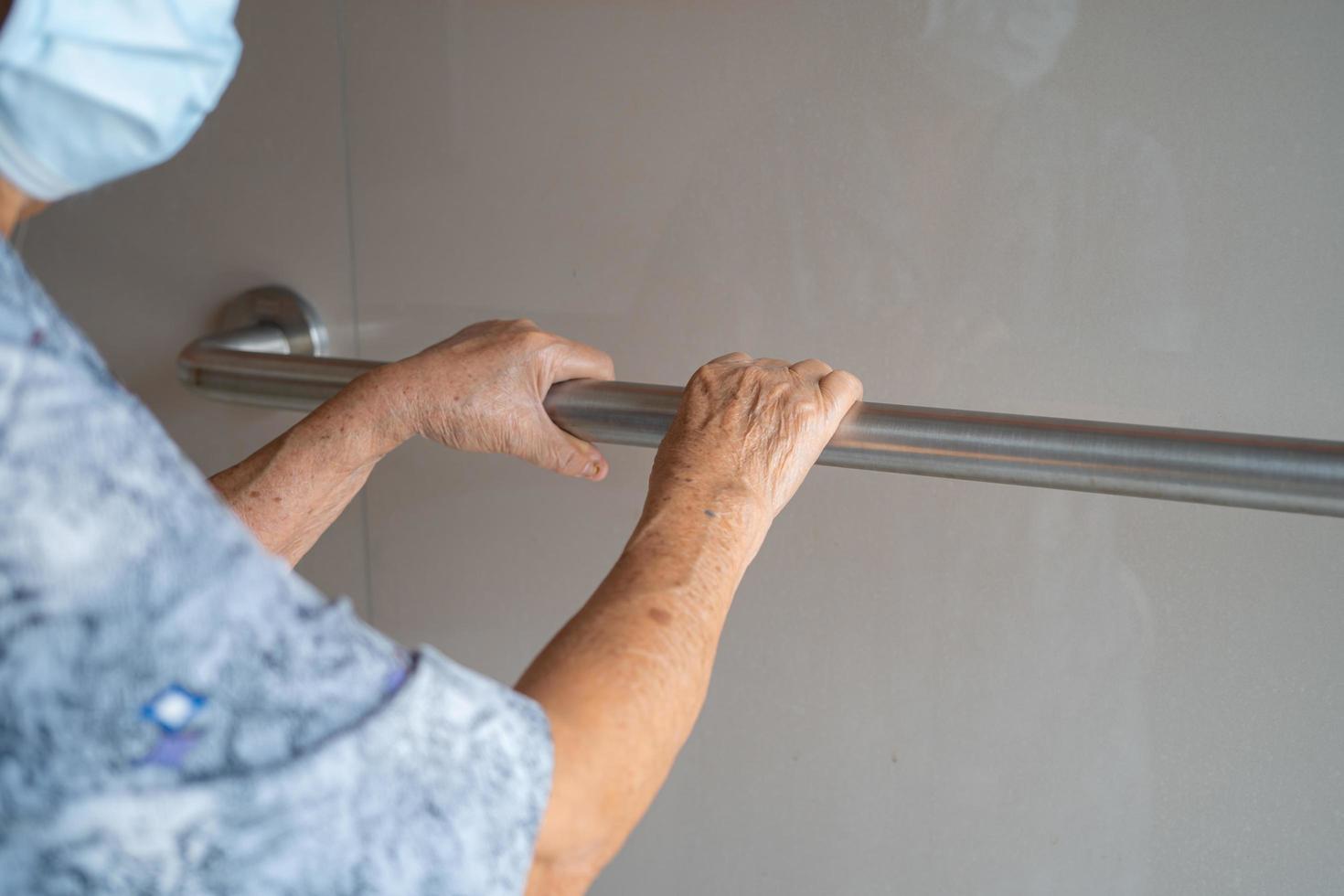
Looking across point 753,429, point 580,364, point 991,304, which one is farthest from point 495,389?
point 991,304

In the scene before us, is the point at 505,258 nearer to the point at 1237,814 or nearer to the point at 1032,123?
the point at 1032,123

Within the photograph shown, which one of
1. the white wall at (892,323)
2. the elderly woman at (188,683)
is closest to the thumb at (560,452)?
the white wall at (892,323)

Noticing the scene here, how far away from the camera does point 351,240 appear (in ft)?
2.52

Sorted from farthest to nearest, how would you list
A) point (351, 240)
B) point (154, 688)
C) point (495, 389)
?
1. point (351, 240)
2. point (495, 389)
3. point (154, 688)

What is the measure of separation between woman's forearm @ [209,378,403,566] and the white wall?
0.16 m

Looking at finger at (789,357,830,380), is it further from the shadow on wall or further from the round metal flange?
the round metal flange

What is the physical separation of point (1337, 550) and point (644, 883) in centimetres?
47

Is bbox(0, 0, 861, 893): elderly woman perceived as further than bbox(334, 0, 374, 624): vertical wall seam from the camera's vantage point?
No

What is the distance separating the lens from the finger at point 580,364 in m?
0.59

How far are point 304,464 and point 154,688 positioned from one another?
0.35 meters

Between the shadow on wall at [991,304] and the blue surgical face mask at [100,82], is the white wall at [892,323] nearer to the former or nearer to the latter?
the shadow on wall at [991,304]

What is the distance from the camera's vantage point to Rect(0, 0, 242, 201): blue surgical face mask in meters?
0.29

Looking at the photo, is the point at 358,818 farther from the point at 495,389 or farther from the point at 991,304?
the point at 991,304

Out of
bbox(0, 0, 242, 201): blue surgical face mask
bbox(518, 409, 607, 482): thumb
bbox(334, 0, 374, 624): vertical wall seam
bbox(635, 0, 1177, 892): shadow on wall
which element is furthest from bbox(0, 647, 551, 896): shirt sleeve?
bbox(334, 0, 374, 624): vertical wall seam
